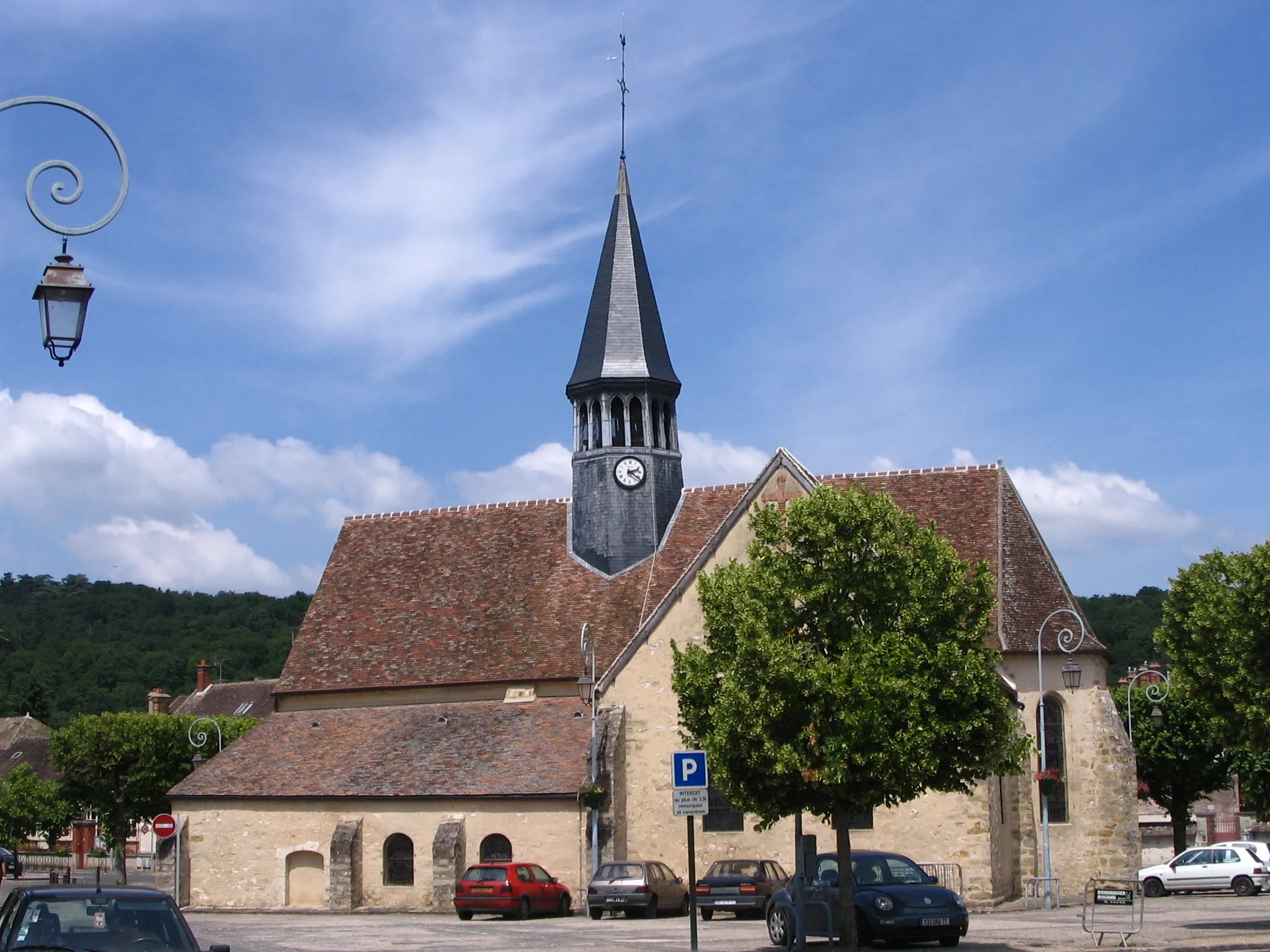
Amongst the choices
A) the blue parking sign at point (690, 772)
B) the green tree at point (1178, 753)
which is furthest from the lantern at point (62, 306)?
the green tree at point (1178, 753)

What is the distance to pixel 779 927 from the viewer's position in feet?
68.9

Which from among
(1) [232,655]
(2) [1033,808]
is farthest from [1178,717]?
(1) [232,655]

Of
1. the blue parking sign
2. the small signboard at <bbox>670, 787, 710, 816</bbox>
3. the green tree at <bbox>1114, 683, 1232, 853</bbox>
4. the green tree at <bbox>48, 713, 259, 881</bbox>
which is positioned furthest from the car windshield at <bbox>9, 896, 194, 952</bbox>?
the green tree at <bbox>48, 713, 259, 881</bbox>

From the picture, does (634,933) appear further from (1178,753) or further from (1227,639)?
(1178,753)

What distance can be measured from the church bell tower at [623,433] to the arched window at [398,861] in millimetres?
8615

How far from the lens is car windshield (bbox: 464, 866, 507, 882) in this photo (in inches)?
1212

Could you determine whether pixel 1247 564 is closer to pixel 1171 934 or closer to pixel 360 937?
pixel 1171 934

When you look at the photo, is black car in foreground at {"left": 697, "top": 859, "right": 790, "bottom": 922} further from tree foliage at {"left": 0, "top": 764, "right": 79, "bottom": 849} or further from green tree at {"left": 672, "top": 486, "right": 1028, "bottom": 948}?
tree foliage at {"left": 0, "top": 764, "right": 79, "bottom": 849}

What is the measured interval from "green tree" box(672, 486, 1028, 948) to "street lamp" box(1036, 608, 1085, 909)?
9.63 metres

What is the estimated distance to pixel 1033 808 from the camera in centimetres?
3297

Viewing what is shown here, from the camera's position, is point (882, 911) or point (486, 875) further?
point (486, 875)

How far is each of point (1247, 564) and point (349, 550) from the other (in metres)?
25.9

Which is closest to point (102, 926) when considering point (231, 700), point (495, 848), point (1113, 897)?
point (1113, 897)

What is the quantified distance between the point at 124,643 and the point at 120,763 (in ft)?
268
